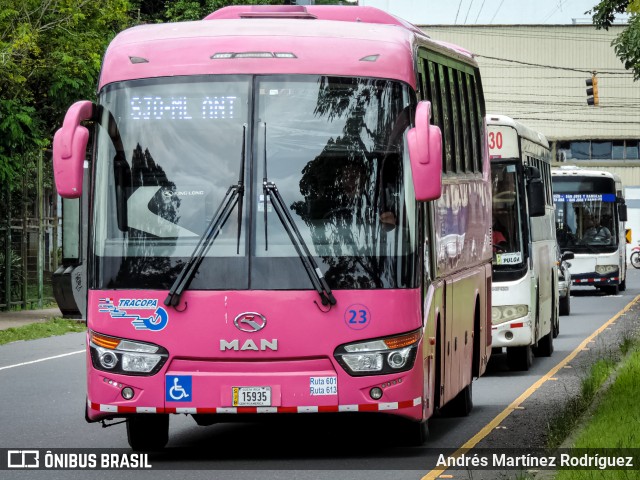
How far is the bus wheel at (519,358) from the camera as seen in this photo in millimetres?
19406

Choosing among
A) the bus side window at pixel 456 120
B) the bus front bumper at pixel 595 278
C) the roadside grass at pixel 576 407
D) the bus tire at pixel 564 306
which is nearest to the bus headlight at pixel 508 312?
the roadside grass at pixel 576 407

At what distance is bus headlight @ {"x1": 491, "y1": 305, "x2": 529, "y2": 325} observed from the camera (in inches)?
758

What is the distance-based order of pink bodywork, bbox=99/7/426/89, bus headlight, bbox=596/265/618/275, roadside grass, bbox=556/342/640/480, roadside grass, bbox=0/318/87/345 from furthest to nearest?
bus headlight, bbox=596/265/618/275 → roadside grass, bbox=0/318/87/345 → pink bodywork, bbox=99/7/426/89 → roadside grass, bbox=556/342/640/480

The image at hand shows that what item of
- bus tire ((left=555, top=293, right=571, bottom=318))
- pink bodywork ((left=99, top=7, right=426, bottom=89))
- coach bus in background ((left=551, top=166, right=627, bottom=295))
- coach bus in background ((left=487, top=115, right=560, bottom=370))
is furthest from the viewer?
coach bus in background ((left=551, top=166, right=627, bottom=295))

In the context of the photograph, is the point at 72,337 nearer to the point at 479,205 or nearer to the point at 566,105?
the point at 479,205

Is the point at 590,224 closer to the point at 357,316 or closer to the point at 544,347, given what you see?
the point at 544,347

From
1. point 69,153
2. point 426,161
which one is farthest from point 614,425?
point 69,153

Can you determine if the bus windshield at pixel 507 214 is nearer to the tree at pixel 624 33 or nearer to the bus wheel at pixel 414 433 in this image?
the bus wheel at pixel 414 433

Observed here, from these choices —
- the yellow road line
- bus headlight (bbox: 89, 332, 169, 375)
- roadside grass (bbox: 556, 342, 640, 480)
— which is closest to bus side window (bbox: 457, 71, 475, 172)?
the yellow road line

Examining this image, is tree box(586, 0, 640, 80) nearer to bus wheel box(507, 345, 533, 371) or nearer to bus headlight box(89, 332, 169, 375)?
bus wheel box(507, 345, 533, 371)

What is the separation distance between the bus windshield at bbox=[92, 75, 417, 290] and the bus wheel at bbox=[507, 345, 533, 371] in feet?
28.6

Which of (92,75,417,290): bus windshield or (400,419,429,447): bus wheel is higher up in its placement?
(92,75,417,290): bus windshield

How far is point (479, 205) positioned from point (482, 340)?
1.34 metres

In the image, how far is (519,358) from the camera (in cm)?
1944
